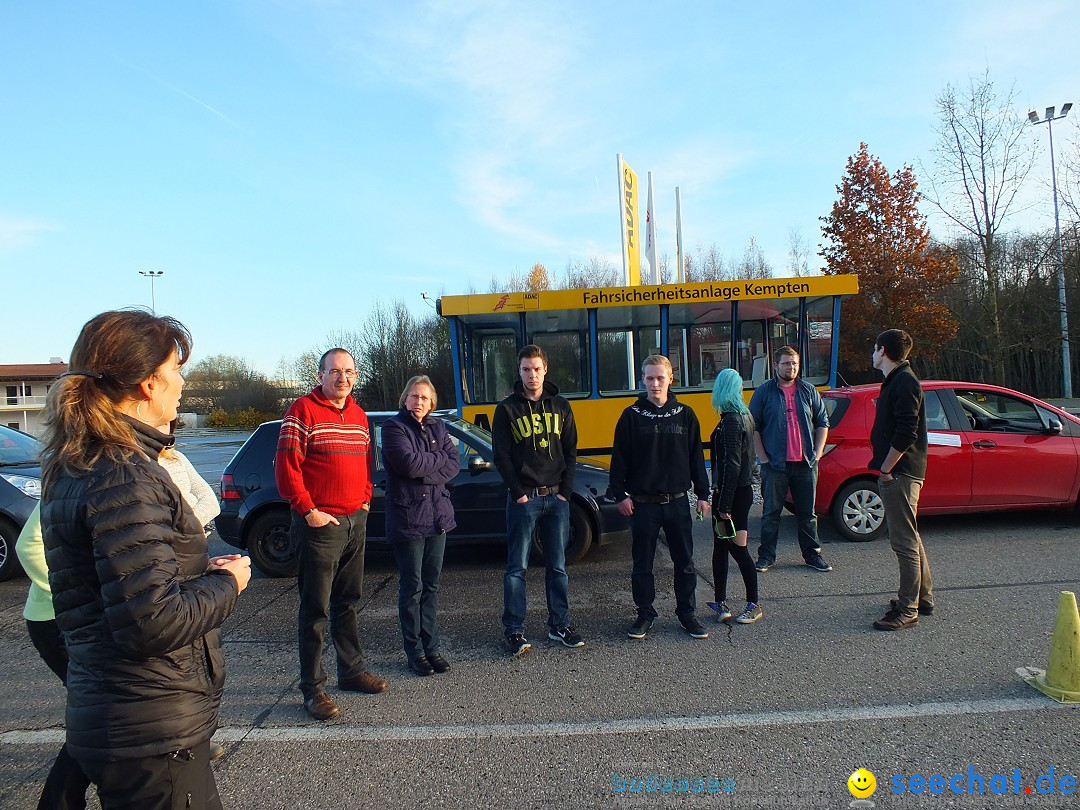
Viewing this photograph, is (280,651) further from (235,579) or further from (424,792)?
(235,579)

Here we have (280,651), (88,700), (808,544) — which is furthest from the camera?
(808,544)

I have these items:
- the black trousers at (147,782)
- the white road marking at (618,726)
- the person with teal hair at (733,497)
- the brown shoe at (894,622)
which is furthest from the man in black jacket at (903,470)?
the black trousers at (147,782)

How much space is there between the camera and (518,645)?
4.35 metres

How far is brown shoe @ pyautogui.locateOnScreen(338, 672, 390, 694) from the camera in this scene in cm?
384

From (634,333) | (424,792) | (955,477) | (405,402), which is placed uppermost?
(634,333)

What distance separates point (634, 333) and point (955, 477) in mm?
5464

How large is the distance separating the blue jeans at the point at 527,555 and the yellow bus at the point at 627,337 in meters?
6.37

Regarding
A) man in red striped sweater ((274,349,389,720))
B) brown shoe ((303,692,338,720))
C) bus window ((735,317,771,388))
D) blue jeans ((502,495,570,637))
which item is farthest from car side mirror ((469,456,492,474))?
bus window ((735,317,771,388))

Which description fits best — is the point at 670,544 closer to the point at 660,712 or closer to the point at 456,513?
the point at 660,712

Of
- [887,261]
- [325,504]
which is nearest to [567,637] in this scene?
[325,504]

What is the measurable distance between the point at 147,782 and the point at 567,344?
9805 mm

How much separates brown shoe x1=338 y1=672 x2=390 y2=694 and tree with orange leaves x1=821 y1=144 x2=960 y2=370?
27.5 meters

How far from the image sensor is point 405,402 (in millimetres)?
4254

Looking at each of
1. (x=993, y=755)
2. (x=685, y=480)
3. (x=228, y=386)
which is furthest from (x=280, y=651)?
(x=228, y=386)
